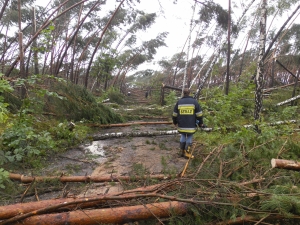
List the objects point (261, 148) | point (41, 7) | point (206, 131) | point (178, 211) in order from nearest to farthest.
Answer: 1. point (178, 211)
2. point (261, 148)
3. point (206, 131)
4. point (41, 7)

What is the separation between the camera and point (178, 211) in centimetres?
254

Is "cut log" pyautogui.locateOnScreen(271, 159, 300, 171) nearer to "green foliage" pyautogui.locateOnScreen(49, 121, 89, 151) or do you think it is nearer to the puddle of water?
the puddle of water

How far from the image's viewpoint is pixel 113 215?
95.5 inches

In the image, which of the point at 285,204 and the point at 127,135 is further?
the point at 127,135

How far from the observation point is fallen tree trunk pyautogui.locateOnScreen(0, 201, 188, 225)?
7.47ft

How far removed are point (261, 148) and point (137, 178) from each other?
97.1 inches

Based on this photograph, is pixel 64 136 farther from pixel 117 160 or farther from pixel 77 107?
pixel 117 160

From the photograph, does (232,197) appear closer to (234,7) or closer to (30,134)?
(30,134)

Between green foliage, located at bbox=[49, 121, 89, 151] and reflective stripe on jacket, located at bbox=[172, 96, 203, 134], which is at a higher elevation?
reflective stripe on jacket, located at bbox=[172, 96, 203, 134]

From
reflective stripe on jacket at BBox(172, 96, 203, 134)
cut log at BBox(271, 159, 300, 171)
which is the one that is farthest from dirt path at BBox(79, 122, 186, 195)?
cut log at BBox(271, 159, 300, 171)

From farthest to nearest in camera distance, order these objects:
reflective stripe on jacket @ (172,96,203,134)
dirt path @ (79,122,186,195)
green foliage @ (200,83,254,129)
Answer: green foliage @ (200,83,254,129), reflective stripe on jacket @ (172,96,203,134), dirt path @ (79,122,186,195)

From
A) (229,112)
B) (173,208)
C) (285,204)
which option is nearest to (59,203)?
(173,208)

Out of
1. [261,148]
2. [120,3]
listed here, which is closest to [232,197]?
[261,148]

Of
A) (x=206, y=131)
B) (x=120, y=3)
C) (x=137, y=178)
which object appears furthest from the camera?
(x=120, y=3)
